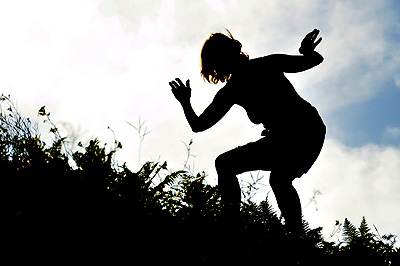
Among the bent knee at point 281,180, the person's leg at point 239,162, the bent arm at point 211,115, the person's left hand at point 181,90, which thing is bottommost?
the bent knee at point 281,180

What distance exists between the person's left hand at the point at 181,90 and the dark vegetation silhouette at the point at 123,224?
2.53 feet

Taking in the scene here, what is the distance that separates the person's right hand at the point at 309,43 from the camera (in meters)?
3.05

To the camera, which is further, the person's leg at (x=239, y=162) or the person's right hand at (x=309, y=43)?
the person's right hand at (x=309, y=43)

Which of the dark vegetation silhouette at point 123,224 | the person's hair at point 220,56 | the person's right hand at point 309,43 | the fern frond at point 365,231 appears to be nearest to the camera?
the dark vegetation silhouette at point 123,224

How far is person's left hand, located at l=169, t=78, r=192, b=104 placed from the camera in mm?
3053

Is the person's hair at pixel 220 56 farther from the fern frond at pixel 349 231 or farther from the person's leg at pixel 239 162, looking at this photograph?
the fern frond at pixel 349 231

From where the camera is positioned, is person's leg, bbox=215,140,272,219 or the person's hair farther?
the person's hair

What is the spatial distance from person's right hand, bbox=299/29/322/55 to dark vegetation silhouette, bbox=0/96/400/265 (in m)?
1.48

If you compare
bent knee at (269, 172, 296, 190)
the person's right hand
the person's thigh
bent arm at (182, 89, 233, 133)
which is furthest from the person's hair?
bent knee at (269, 172, 296, 190)

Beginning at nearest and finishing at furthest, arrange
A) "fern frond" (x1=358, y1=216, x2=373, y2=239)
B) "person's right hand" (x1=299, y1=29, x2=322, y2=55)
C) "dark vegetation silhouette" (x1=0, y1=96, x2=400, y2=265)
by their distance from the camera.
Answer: "dark vegetation silhouette" (x1=0, y1=96, x2=400, y2=265), "fern frond" (x1=358, y1=216, x2=373, y2=239), "person's right hand" (x1=299, y1=29, x2=322, y2=55)

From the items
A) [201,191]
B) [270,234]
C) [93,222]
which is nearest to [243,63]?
[201,191]

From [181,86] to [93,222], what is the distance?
5.57 ft

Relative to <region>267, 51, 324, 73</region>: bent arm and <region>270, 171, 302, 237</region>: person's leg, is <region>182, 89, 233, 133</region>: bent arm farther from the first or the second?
<region>270, 171, 302, 237</region>: person's leg

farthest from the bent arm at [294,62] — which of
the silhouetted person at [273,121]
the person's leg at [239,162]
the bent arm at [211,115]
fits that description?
the person's leg at [239,162]
